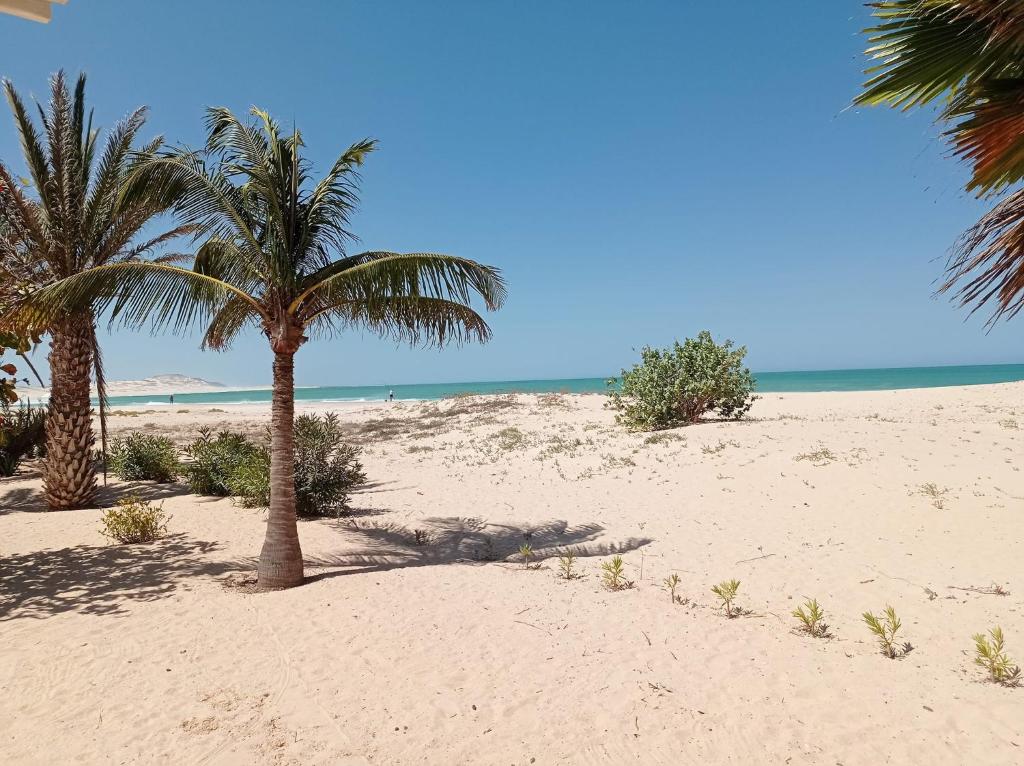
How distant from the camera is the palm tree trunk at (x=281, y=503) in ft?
20.5

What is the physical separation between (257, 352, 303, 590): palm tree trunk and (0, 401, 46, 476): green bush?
11409mm

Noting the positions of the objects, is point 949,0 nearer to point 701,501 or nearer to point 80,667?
point 80,667

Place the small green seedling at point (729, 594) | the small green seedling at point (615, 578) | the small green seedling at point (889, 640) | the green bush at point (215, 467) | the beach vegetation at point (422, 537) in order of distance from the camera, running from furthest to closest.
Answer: the green bush at point (215, 467) → the beach vegetation at point (422, 537) → the small green seedling at point (615, 578) → the small green seedling at point (729, 594) → the small green seedling at point (889, 640)

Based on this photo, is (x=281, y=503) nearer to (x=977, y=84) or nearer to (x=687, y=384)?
(x=977, y=84)

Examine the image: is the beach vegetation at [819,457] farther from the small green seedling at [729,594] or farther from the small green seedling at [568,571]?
the small green seedling at [568,571]

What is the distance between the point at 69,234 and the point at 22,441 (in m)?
8.39

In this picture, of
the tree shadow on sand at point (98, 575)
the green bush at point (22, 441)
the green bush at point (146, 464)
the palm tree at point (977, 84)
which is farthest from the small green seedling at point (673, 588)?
the green bush at point (22, 441)

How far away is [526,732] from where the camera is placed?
3570mm

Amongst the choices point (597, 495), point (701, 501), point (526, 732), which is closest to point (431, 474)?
point (597, 495)

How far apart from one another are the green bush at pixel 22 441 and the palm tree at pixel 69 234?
15.8 feet

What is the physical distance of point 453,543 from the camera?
A: 28.1ft

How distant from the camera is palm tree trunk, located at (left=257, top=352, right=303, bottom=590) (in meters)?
6.26

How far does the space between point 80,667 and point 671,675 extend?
507cm

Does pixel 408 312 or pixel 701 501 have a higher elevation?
pixel 408 312
